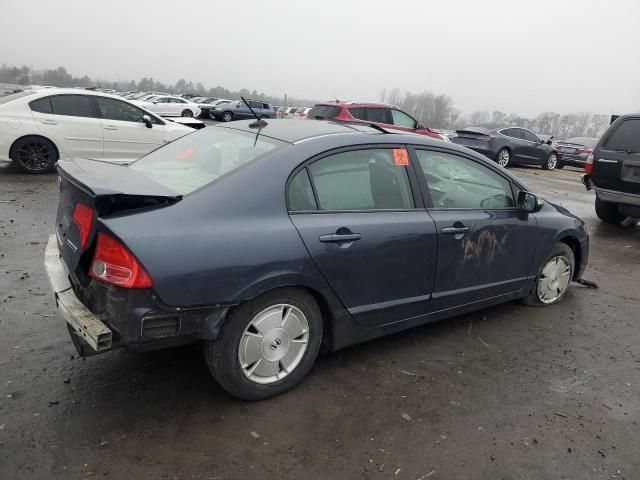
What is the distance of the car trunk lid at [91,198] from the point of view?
2434 millimetres

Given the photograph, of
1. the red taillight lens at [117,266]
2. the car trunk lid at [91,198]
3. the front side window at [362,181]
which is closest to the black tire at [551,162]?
the front side window at [362,181]

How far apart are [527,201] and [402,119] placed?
1019 cm

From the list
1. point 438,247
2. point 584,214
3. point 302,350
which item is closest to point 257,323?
point 302,350

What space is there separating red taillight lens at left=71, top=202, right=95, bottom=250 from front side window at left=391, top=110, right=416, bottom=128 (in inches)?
462

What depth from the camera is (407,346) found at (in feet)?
11.9

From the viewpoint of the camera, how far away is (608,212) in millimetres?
8492

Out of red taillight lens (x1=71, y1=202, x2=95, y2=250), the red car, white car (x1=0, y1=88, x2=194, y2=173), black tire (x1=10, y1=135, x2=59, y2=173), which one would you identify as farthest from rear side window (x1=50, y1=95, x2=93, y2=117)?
red taillight lens (x1=71, y1=202, x2=95, y2=250)

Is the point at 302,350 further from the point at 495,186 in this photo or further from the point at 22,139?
A: the point at 22,139

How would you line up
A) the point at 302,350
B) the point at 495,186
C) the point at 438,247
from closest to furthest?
the point at 302,350 → the point at 438,247 → the point at 495,186

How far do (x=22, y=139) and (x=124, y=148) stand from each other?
1609mm

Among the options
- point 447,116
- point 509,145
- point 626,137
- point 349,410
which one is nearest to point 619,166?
point 626,137

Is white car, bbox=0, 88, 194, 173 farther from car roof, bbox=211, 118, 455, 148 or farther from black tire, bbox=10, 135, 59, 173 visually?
car roof, bbox=211, 118, 455, 148

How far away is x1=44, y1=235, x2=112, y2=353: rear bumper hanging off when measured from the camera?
2.38m

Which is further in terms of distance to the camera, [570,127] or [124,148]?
[570,127]
